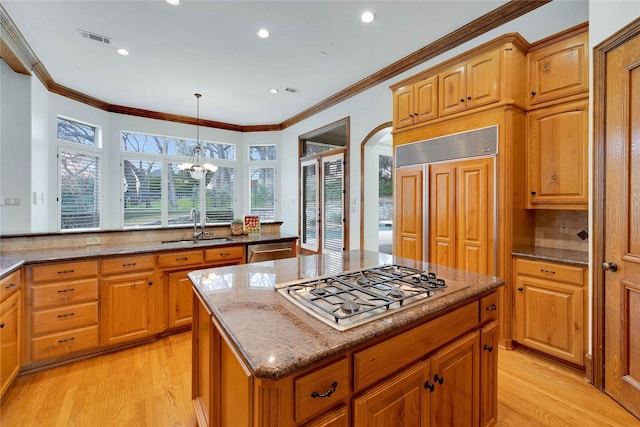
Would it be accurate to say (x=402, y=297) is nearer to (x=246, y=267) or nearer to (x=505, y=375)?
(x=246, y=267)

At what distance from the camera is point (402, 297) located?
48.4 inches

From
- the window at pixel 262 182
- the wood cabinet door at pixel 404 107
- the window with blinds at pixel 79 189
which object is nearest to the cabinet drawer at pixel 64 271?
the wood cabinet door at pixel 404 107

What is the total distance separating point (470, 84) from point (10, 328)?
13.1 feet

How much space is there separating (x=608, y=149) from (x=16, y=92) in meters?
5.93

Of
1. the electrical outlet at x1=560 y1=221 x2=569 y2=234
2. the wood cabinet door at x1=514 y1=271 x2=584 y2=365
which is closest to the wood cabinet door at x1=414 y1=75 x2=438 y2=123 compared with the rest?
the electrical outlet at x1=560 y1=221 x2=569 y2=234

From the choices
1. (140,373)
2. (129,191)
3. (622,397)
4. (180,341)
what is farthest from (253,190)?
(622,397)

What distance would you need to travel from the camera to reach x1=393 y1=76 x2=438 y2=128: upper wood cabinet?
2961 millimetres

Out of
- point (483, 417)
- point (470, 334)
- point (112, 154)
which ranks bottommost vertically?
point (483, 417)

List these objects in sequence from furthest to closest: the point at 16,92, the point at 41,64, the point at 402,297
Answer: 1. the point at 41,64
2. the point at 16,92
3. the point at 402,297

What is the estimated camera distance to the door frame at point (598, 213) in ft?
6.58

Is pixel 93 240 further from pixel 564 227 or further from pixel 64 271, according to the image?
pixel 564 227

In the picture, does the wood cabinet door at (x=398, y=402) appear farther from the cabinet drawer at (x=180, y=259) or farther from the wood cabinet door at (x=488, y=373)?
the cabinet drawer at (x=180, y=259)

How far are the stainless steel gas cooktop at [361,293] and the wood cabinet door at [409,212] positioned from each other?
4.73ft

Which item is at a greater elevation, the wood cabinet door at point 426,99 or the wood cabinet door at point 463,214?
the wood cabinet door at point 426,99
